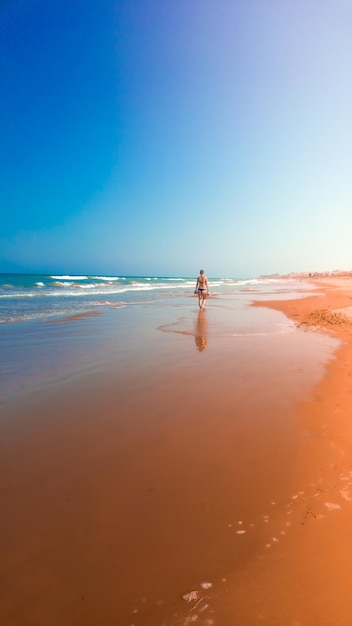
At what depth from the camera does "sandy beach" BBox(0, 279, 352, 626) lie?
1.73m

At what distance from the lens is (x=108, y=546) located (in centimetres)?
209

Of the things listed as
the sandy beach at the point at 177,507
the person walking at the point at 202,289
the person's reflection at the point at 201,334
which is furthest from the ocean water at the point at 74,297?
the sandy beach at the point at 177,507

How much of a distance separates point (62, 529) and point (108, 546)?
15.8 inches

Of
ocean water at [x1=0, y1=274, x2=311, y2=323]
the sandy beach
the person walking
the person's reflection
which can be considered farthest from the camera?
the person walking

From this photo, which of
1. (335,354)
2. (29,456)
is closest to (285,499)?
(29,456)

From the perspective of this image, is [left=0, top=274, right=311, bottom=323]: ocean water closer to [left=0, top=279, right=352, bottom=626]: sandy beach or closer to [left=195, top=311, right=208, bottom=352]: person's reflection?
[left=195, top=311, right=208, bottom=352]: person's reflection

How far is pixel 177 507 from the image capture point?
8.00 feet

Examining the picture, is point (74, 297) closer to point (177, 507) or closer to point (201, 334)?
point (201, 334)

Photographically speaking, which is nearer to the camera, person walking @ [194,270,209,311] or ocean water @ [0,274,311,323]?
ocean water @ [0,274,311,323]

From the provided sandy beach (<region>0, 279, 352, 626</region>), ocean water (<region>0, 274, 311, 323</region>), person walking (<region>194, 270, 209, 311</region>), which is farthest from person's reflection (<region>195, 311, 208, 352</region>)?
ocean water (<region>0, 274, 311, 323</region>)

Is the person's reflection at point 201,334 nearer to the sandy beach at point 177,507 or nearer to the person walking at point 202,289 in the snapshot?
the sandy beach at point 177,507

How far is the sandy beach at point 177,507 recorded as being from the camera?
1.73 meters

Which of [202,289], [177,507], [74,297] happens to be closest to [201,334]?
[177,507]

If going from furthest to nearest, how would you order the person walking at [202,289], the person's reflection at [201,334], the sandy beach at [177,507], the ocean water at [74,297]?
1. the person walking at [202,289]
2. the ocean water at [74,297]
3. the person's reflection at [201,334]
4. the sandy beach at [177,507]
